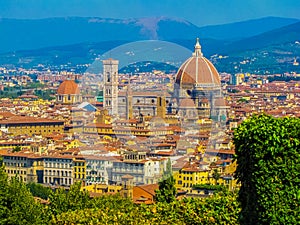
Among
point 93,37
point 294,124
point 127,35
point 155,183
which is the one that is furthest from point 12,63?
point 294,124

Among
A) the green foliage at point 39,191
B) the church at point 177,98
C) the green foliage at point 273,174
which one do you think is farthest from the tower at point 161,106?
the green foliage at point 273,174

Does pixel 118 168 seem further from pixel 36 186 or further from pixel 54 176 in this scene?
pixel 54 176

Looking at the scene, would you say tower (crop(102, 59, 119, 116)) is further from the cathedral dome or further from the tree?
the tree

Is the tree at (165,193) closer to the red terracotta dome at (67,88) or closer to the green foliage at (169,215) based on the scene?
the green foliage at (169,215)

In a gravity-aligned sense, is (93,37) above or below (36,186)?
above

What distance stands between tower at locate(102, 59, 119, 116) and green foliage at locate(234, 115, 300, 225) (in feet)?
52.4

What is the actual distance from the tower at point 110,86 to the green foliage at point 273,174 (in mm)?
15984

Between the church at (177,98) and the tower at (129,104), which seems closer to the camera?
the church at (177,98)

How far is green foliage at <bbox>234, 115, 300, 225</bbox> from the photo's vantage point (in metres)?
5.82

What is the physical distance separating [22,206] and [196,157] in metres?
11.3

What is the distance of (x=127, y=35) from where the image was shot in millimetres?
147125

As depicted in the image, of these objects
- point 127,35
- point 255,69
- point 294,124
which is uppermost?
point 127,35

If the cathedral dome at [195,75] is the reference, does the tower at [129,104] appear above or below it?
below

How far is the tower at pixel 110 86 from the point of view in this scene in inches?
921
